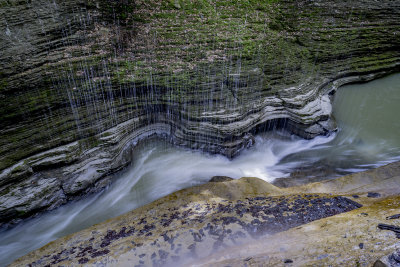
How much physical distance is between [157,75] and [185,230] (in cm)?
460

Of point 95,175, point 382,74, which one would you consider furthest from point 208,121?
point 382,74

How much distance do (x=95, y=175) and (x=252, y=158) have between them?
4.42 m

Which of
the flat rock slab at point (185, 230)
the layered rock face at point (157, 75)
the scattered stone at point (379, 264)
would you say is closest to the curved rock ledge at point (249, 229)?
the flat rock slab at point (185, 230)

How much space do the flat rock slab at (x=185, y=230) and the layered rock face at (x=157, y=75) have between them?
1.90m

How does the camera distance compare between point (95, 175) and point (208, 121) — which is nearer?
point (95, 175)

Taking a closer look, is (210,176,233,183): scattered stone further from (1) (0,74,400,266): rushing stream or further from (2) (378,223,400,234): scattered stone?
(2) (378,223,400,234): scattered stone

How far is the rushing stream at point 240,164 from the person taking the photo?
18.6 feet

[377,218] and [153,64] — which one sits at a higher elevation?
[153,64]

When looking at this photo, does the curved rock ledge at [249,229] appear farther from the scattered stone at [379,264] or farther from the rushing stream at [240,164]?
the rushing stream at [240,164]

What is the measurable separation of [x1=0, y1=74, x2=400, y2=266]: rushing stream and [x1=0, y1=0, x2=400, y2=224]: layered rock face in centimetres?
36

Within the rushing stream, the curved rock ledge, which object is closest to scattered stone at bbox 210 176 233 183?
the rushing stream

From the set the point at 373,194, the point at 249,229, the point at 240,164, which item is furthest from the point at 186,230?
the point at 240,164

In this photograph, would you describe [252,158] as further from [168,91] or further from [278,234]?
[278,234]

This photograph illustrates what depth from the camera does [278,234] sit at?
3578 millimetres
